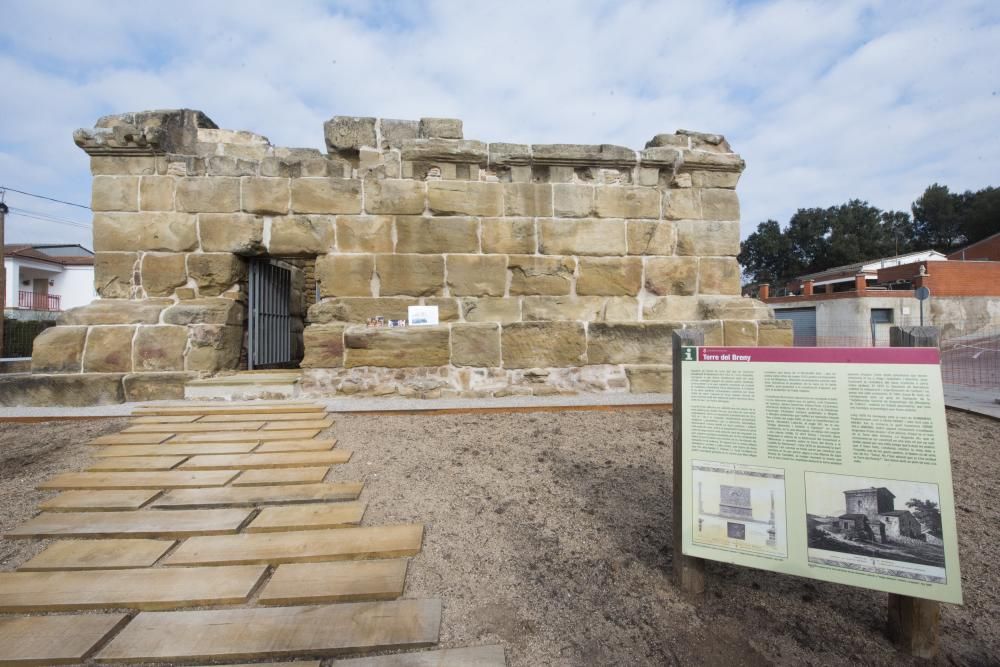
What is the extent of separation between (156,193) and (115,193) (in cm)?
47

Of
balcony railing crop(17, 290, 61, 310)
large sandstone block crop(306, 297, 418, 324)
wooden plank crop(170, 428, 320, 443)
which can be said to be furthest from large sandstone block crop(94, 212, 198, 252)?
balcony railing crop(17, 290, 61, 310)

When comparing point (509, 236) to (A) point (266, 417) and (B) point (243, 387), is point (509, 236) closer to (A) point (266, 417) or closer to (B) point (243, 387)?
(A) point (266, 417)

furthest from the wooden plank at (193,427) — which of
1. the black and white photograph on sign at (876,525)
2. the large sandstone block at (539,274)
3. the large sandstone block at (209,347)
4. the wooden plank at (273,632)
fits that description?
the black and white photograph on sign at (876,525)

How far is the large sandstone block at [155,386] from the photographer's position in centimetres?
532

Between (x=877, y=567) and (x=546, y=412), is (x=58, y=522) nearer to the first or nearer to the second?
(x=546, y=412)

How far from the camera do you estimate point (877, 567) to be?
1.82 metres

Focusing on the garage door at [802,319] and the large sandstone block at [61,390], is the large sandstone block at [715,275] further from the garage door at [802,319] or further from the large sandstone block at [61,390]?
the garage door at [802,319]

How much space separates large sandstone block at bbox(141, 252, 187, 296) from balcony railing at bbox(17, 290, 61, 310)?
35760mm

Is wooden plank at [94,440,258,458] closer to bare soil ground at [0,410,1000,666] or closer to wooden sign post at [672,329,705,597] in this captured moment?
bare soil ground at [0,410,1000,666]

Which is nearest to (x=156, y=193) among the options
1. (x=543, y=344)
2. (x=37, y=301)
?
(x=543, y=344)

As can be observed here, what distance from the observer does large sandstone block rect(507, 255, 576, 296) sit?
5875 mm

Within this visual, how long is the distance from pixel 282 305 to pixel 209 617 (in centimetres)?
612

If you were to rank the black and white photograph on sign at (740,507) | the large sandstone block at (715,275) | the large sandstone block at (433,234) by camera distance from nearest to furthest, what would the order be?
1. the black and white photograph on sign at (740,507)
2. the large sandstone block at (433,234)
3. the large sandstone block at (715,275)

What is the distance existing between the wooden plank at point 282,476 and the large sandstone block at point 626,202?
4.51 m
